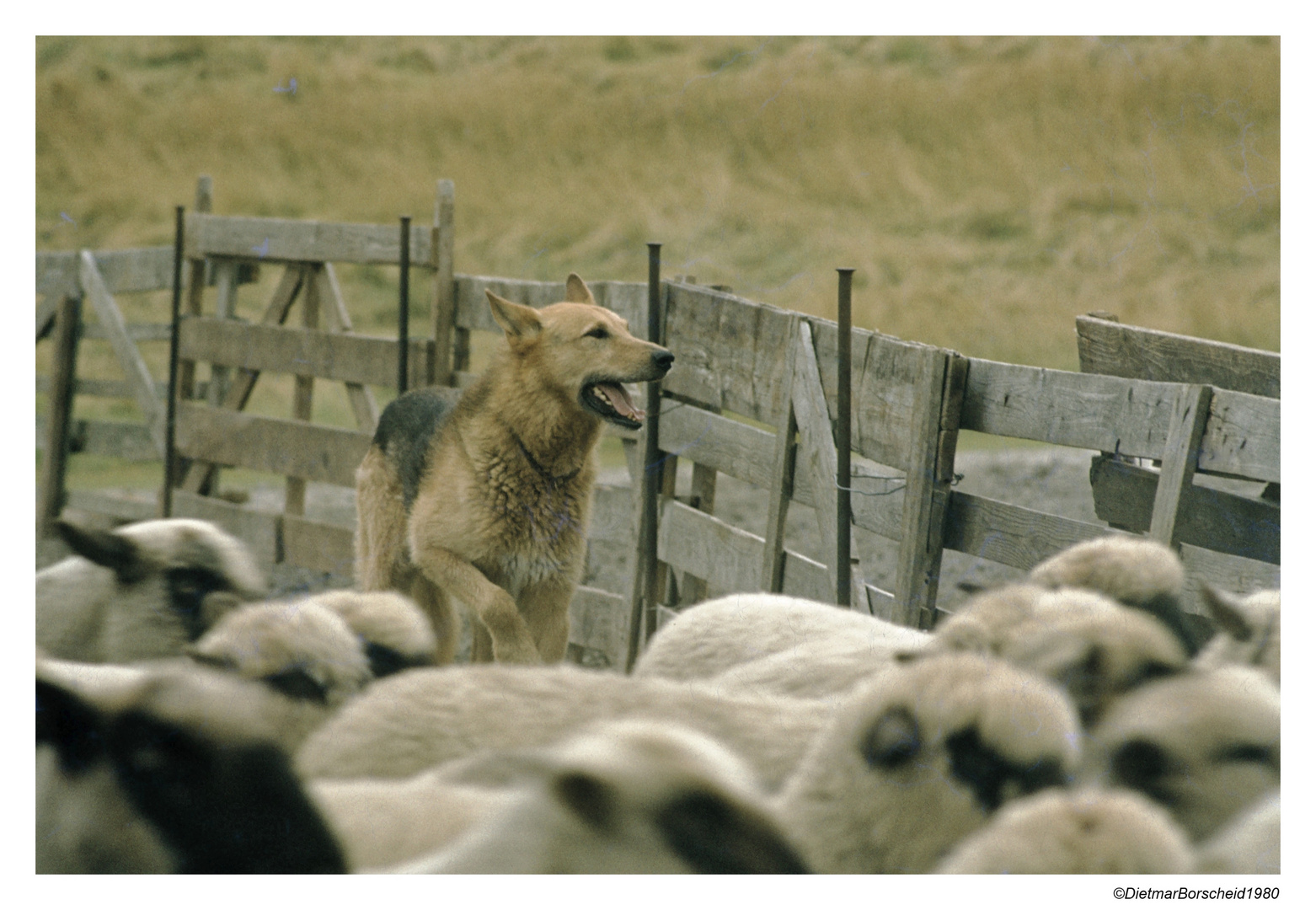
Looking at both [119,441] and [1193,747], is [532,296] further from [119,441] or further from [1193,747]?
[1193,747]

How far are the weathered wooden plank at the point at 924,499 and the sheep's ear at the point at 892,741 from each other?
94.0 inches

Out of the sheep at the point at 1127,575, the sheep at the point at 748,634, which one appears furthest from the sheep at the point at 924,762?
the sheep at the point at 748,634

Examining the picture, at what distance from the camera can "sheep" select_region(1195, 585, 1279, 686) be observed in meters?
1.93

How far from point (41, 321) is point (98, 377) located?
196cm

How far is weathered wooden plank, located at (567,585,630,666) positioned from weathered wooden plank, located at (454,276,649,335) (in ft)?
4.92

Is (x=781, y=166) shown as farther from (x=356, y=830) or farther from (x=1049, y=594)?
(x=356, y=830)

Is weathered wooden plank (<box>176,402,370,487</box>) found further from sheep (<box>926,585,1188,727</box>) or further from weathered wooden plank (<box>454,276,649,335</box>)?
sheep (<box>926,585,1188,727</box>)

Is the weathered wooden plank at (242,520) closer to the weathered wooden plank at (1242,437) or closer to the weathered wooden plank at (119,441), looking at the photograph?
the weathered wooden plank at (119,441)

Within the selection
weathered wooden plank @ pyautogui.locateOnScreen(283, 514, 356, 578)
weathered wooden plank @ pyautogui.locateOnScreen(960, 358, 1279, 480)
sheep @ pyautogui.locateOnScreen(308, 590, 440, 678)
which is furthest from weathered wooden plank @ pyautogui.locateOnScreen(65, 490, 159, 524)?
weathered wooden plank @ pyautogui.locateOnScreen(960, 358, 1279, 480)

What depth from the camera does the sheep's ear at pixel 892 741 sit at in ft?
5.14

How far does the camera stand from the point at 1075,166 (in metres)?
2.84

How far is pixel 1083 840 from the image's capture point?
4.43 ft

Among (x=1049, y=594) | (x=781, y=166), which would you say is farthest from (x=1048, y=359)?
(x=1049, y=594)

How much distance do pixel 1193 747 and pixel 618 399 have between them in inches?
105
